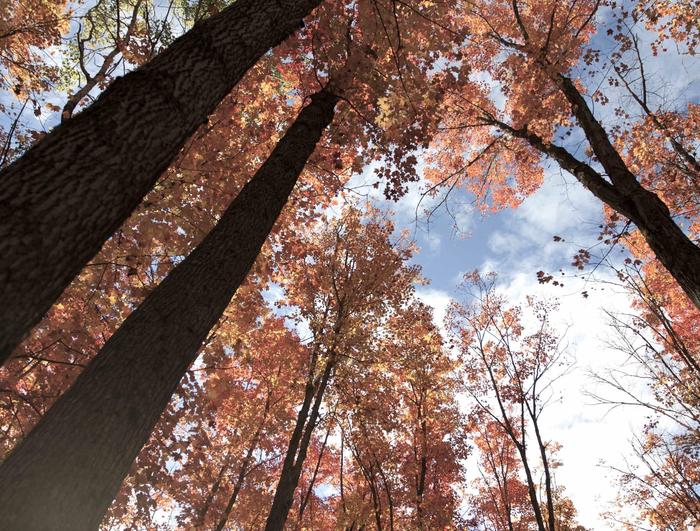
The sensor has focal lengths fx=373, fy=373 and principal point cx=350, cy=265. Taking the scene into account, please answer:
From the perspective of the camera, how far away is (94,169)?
2.06 metres

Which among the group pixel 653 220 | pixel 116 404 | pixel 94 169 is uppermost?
pixel 653 220

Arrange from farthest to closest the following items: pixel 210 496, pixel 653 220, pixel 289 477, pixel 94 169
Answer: pixel 210 496 → pixel 289 477 → pixel 653 220 → pixel 94 169

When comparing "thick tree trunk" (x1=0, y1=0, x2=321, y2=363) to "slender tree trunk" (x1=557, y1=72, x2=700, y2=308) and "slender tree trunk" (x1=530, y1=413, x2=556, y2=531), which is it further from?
"slender tree trunk" (x1=530, y1=413, x2=556, y2=531)

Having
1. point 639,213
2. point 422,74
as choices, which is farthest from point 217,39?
point 639,213

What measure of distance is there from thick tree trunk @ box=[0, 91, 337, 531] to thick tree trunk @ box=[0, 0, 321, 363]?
53 centimetres

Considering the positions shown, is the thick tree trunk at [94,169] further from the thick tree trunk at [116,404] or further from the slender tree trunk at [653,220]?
the slender tree trunk at [653,220]

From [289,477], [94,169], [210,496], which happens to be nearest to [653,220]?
[94,169]

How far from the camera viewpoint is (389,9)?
6.54m

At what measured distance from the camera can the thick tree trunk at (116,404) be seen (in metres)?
1.74

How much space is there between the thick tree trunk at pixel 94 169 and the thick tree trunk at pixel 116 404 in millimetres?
527

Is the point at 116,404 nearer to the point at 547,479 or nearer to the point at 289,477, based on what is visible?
the point at 289,477

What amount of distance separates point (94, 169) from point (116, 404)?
1318 millimetres

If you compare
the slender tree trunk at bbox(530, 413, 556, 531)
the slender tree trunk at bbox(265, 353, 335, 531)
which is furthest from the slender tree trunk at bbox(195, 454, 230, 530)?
the slender tree trunk at bbox(530, 413, 556, 531)

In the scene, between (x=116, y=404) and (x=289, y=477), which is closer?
(x=116, y=404)
